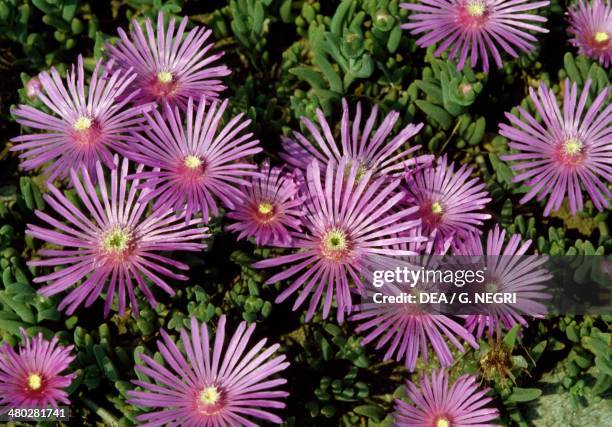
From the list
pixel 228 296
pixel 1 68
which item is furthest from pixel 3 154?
pixel 228 296

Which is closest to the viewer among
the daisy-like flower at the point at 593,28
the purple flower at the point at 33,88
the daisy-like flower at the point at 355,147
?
the daisy-like flower at the point at 355,147

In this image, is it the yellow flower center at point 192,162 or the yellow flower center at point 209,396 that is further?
the yellow flower center at point 192,162

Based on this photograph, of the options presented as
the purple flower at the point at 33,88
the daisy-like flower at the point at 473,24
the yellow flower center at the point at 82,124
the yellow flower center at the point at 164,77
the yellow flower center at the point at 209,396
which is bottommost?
the yellow flower center at the point at 209,396

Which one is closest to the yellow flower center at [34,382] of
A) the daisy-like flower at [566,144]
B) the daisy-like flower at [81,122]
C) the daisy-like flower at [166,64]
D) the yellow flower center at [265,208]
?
the daisy-like flower at [81,122]

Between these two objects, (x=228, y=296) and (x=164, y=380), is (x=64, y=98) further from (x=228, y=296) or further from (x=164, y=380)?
(x=164, y=380)

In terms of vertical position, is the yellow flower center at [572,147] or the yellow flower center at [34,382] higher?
the yellow flower center at [572,147]

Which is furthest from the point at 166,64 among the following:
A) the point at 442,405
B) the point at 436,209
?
the point at 442,405

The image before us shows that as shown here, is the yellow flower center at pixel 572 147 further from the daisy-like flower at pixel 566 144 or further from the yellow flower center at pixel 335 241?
the yellow flower center at pixel 335 241
